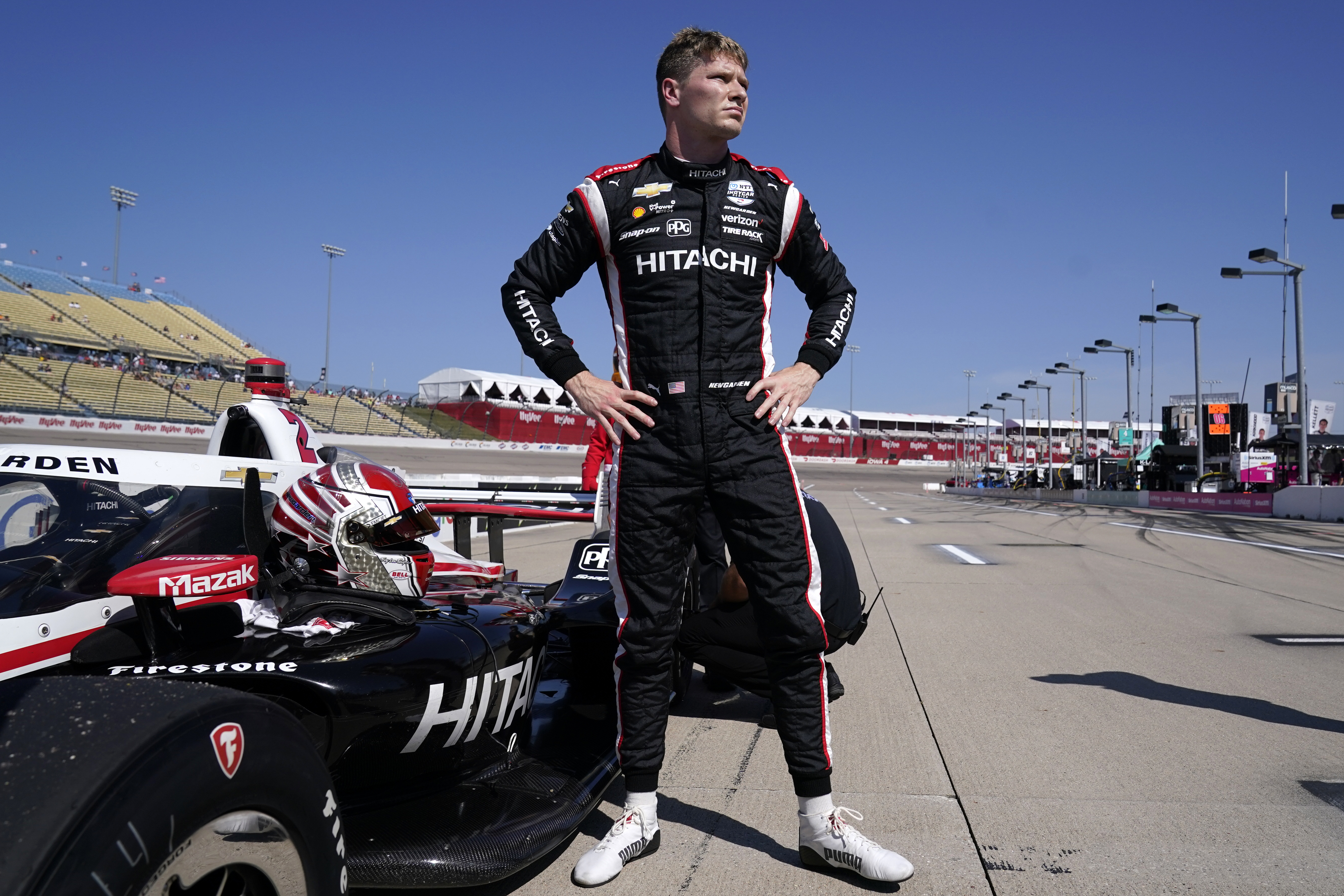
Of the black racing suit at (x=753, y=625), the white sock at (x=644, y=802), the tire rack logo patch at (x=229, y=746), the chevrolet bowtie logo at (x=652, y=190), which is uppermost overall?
the chevrolet bowtie logo at (x=652, y=190)

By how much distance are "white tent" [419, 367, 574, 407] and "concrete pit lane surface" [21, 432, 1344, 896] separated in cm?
5302

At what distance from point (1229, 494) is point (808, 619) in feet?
89.1

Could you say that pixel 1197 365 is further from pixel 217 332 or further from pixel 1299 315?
pixel 217 332

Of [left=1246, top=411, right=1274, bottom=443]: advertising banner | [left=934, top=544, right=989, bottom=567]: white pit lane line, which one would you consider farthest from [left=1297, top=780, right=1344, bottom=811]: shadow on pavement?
[left=1246, top=411, right=1274, bottom=443]: advertising banner

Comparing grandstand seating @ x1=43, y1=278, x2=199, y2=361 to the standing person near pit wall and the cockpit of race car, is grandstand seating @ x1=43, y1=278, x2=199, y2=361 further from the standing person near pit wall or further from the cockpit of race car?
the standing person near pit wall

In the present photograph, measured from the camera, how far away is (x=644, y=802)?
2.46 metres

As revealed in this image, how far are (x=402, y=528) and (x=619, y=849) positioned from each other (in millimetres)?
1049

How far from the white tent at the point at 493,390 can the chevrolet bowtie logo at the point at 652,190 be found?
55722 mm

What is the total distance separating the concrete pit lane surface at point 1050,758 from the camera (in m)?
2.31

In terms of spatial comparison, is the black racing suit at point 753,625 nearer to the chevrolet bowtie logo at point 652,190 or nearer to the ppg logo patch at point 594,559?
the ppg logo patch at point 594,559

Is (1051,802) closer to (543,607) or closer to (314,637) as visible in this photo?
(543,607)

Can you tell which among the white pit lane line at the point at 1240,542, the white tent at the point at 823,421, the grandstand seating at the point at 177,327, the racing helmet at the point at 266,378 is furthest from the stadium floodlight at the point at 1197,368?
the white tent at the point at 823,421

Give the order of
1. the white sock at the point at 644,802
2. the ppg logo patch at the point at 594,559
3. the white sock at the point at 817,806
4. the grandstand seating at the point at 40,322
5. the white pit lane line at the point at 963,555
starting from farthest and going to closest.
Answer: the grandstand seating at the point at 40,322 → the white pit lane line at the point at 963,555 → the ppg logo patch at the point at 594,559 → the white sock at the point at 644,802 → the white sock at the point at 817,806

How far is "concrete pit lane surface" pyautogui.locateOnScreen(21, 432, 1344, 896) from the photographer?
91.0 inches
